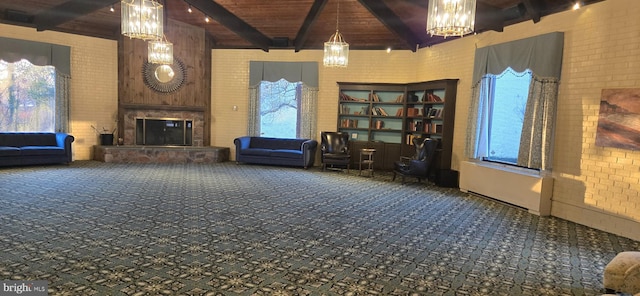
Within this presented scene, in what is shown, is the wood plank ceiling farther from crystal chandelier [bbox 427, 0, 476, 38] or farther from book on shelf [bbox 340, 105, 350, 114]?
crystal chandelier [bbox 427, 0, 476, 38]

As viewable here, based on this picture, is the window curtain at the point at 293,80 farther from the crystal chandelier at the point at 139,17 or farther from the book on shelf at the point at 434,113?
the crystal chandelier at the point at 139,17

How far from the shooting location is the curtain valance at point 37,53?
8516 millimetres

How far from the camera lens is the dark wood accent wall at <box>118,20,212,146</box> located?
397 inches

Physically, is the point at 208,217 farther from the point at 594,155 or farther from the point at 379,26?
the point at 379,26

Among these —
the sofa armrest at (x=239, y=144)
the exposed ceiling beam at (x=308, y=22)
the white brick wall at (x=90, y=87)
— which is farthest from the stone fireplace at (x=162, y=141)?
the exposed ceiling beam at (x=308, y=22)

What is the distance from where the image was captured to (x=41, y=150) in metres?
8.49

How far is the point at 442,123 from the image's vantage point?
837cm

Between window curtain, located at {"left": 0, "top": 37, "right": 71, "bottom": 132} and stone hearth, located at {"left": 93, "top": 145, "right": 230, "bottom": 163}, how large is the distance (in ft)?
3.51

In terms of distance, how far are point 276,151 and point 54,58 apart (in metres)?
5.53

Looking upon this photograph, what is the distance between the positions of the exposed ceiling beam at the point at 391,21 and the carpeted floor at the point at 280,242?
3664 mm

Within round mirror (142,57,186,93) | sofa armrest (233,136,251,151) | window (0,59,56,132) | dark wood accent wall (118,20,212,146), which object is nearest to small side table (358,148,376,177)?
sofa armrest (233,136,251,151)

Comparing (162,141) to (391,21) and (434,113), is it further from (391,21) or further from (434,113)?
(434,113)

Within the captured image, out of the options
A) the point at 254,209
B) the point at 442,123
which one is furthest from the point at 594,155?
the point at 254,209

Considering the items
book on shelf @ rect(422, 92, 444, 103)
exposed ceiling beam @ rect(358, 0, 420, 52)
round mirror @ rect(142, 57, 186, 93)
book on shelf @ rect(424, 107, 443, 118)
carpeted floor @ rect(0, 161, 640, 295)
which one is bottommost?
carpeted floor @ rect(0, 161, 640, 295)
